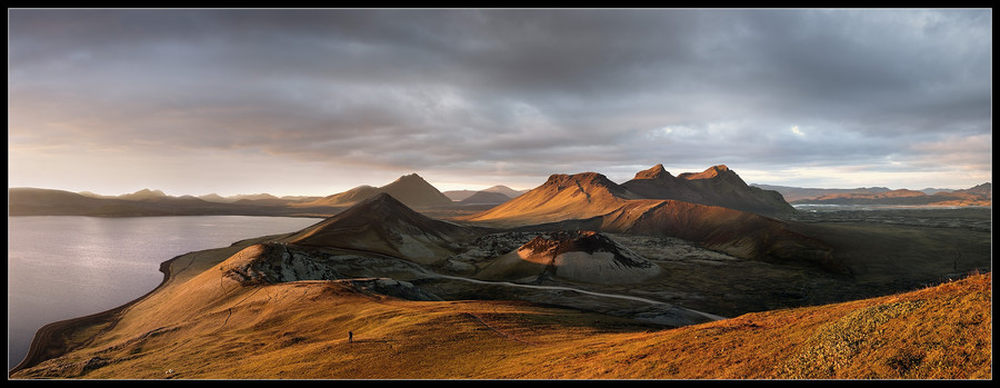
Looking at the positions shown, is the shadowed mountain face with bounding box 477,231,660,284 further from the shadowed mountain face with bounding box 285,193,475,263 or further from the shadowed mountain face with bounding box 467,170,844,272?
the shadowed mountain face with bounding box 467,170,844,272

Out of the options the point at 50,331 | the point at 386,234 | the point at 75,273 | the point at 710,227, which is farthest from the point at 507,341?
the point at 710,227

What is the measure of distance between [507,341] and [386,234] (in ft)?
292

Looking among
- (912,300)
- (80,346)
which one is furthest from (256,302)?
(912,300)

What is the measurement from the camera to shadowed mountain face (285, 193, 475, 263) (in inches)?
3841

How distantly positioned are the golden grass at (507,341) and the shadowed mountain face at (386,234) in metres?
46.8

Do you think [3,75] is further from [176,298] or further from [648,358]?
[176,298]

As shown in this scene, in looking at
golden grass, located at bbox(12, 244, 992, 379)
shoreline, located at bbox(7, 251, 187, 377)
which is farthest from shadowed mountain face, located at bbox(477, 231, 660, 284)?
shoreline, located at bbox(7, 251, 187, 377)

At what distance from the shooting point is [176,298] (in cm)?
5397

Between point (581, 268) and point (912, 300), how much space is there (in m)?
61.6

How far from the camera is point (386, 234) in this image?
362 ft

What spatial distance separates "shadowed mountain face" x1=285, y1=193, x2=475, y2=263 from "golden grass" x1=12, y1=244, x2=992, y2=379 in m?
46.8

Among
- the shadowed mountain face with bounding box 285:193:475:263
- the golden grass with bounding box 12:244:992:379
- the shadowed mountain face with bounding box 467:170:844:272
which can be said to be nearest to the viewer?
the golden grass with bounding box 12:244:992:379

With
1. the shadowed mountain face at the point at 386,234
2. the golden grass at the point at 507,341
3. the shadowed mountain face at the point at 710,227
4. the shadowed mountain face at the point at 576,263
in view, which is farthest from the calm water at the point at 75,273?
the shadowed mountain face at the point at 710,227

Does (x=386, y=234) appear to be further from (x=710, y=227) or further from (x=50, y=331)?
(x=710, y=227)
